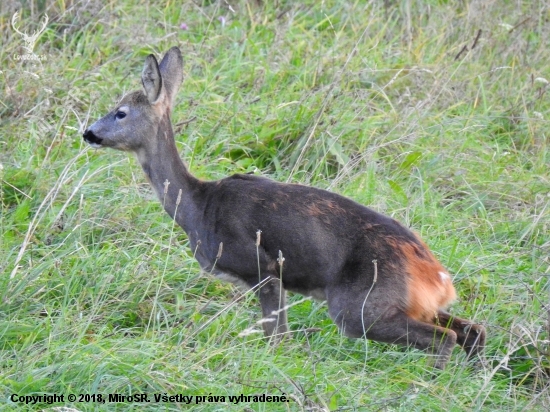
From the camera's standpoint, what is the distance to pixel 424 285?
5.07m

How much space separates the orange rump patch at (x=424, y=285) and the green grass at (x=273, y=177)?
0.72ft

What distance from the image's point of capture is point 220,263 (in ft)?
18.0

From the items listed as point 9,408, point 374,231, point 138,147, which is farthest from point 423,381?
point 138,147

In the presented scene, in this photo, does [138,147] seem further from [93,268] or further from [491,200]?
[491,200]

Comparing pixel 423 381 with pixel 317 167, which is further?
pixel 317 167

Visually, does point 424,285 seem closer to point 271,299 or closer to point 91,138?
point 271,299

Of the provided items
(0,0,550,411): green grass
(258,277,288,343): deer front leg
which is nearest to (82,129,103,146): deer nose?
(0,0,550,411): green grass

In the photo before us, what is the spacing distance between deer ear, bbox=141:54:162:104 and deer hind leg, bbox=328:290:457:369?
1699 mm

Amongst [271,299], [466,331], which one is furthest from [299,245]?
[466,331]

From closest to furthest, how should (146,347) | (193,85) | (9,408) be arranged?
(9,408)
(146,347)
(193,85)

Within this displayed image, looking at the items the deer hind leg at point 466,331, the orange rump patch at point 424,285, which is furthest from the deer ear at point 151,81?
the deer hind leg at point 466,331

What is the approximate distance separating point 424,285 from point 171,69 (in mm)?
2085

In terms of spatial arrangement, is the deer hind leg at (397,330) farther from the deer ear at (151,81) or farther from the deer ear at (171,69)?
the deer ear at (171,69)

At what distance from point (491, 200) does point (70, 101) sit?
9.28 feet
